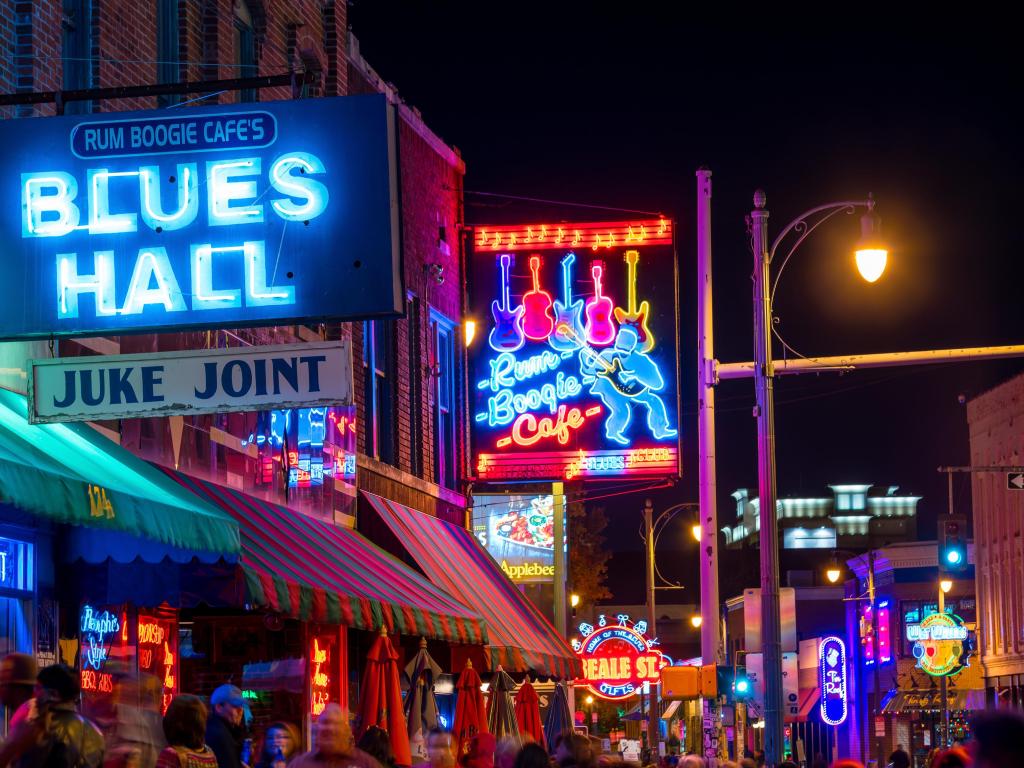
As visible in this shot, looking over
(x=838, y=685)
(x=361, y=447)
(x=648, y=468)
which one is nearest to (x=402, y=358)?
(x=361, y=447)

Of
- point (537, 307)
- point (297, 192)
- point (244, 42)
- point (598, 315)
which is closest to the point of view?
point (297, 192)

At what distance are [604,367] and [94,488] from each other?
52.1ft

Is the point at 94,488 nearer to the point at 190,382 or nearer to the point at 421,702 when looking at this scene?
the point at 190,382

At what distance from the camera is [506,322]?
88.5ft

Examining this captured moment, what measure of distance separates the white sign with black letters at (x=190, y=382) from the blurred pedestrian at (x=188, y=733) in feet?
9.98

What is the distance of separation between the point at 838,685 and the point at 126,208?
220 feet

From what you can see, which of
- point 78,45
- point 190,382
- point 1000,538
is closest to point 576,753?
point 190,382

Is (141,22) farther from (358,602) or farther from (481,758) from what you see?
(481,758)

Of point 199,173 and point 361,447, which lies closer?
point 199,173

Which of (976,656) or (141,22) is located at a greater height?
(141,22)

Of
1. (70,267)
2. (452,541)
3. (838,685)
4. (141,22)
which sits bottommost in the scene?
(838,685)

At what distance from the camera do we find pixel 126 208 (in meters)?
12.6


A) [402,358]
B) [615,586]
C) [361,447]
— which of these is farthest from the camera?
[615,586]

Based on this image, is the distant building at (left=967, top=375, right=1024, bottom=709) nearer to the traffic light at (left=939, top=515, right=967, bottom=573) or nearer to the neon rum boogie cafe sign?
the traffic light at (left=939, top=515, right=967, bottom=573)
